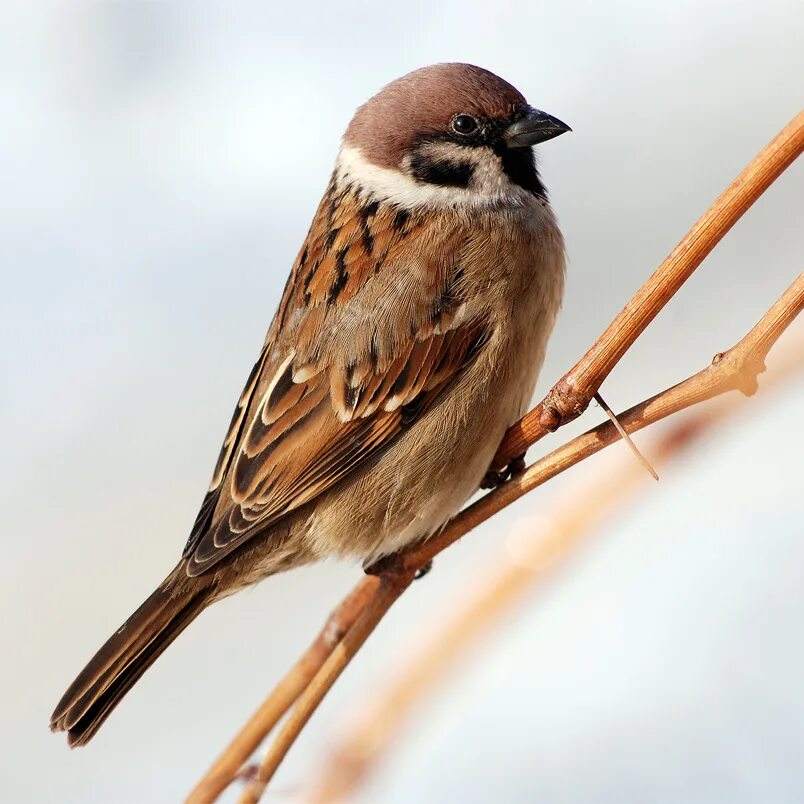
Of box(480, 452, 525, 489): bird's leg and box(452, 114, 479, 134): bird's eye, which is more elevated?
box(452, 114, 479, 134): bird's eye

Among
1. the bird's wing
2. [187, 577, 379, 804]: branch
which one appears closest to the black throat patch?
the bird's wing

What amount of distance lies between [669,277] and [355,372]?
0.97 metres

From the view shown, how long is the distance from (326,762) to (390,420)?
0.88m

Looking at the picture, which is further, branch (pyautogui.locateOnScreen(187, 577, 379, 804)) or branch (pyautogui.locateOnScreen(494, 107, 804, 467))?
branch (pyautogui.locateOnScreen(187, 577, 379, 804))

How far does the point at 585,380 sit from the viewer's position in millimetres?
1671

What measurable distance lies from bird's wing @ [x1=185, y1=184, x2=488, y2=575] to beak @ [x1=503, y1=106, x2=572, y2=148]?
0.24 metres

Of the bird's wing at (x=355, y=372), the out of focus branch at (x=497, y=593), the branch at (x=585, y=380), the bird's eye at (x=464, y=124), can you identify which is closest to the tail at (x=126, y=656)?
the bird's wing at (x=355, y=372)

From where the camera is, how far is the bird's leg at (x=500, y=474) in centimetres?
237

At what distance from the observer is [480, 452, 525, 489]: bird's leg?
2.37m

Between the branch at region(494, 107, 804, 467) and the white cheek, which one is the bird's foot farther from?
the white cheek

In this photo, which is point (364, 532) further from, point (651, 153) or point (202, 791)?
point (651, 153)

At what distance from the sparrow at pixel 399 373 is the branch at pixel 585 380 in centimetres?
18

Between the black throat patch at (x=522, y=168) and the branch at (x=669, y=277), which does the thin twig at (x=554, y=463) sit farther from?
the black throat patch at (x=522, y=168)

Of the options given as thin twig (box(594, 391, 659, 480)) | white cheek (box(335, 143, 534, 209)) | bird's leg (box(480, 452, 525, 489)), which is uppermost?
white cheek (box(335, 143, 534, 209))
